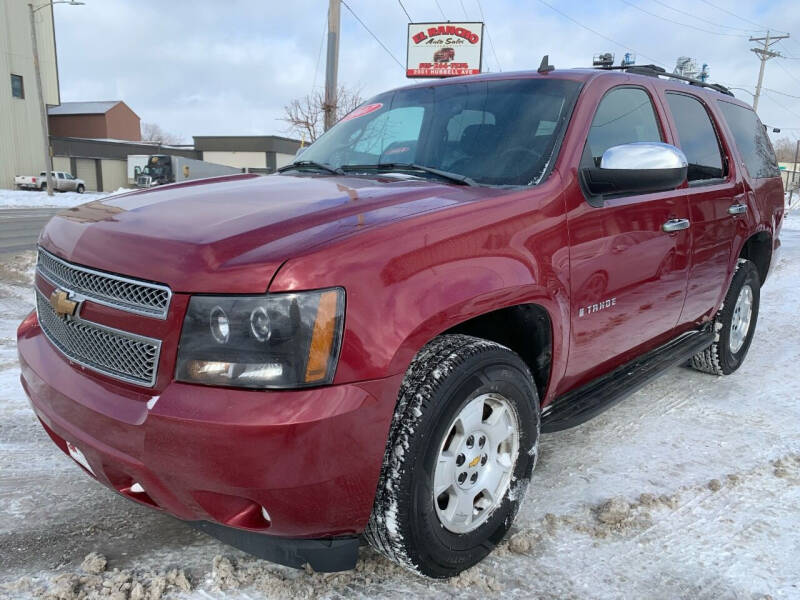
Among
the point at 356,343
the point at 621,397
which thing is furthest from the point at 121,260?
the point at 621,397

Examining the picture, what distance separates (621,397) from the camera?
2.89 meters

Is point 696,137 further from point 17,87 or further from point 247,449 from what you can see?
point 17,87

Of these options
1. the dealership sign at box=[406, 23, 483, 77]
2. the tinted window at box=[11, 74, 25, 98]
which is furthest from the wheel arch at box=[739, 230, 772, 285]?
the tinted window at box=[11, 74, 25, 98]

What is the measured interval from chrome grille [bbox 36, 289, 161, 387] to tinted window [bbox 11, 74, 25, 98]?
46347 mm

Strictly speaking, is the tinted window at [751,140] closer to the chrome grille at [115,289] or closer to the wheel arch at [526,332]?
the wheel arch at [526,332]

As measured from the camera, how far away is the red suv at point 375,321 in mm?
1669

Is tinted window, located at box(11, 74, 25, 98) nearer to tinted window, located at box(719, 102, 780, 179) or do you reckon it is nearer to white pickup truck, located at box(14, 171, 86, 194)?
white pickup truck, located at box(14, 171, 86, 194)

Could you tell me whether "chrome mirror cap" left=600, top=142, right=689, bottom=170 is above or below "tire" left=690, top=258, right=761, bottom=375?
above

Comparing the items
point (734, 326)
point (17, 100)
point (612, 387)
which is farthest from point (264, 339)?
point (17, 100)

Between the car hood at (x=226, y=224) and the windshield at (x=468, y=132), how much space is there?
29cm

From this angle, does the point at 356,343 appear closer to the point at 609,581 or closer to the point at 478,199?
the point at 478,199

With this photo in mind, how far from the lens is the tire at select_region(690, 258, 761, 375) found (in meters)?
4.15

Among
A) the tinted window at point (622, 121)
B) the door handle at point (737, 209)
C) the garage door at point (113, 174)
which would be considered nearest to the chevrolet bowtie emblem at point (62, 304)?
the tinted window at point (622, 121)

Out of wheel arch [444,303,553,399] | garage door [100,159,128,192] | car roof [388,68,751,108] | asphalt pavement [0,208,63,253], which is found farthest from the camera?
garage door [100,159,128,192]
